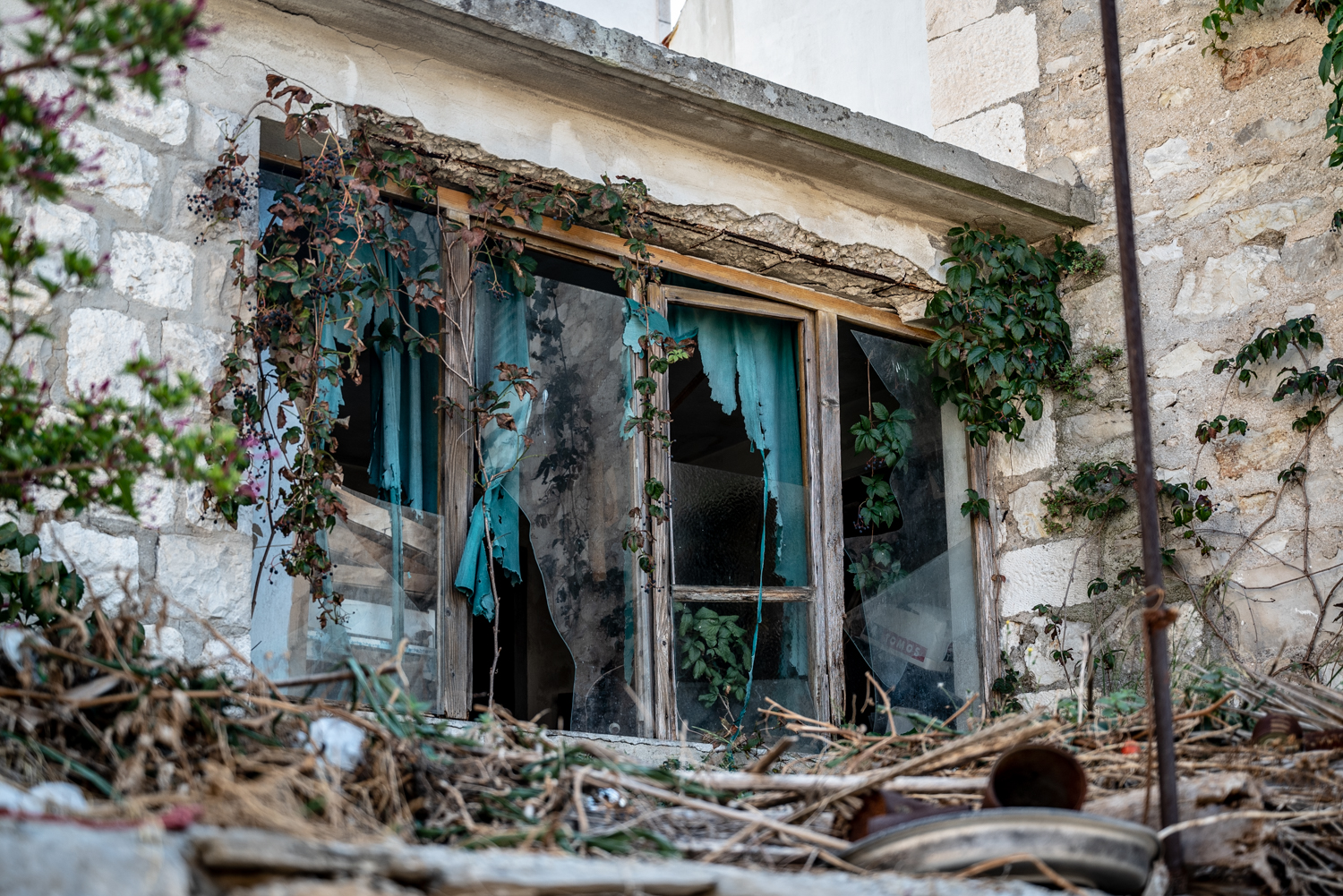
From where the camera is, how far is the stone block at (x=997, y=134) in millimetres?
4719

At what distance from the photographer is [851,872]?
1636mm

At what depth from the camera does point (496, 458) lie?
3.54 meters

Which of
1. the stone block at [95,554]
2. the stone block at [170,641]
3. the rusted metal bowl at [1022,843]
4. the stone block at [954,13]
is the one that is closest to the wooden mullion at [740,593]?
the stone block at [170,641]

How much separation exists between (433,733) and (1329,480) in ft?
10.5

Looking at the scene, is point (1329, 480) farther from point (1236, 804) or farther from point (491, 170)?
Result: point (491, 170)

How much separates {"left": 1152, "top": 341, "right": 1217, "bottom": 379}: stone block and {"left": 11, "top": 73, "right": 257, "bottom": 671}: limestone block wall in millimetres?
3077

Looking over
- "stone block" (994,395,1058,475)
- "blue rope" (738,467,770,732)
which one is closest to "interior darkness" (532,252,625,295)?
"blue rope" (738,467,770,732)

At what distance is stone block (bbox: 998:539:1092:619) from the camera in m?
4.27

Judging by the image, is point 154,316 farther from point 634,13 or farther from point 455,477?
point 634,13

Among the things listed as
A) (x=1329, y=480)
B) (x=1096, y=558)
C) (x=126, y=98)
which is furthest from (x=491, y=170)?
(x=1329, y=480)

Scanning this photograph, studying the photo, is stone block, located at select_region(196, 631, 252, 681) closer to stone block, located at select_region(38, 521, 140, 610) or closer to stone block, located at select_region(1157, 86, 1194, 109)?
stone block, located at select_region(38, 521, 140, 610)

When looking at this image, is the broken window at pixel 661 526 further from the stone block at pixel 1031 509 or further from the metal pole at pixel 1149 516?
the metal pole at pixel 1149 516

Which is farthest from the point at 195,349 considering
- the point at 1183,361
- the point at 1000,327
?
the point at 1183,361

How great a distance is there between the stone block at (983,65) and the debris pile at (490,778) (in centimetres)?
325
